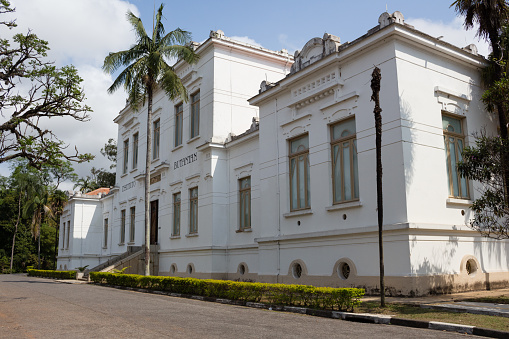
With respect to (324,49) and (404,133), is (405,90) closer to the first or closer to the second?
(404,133)

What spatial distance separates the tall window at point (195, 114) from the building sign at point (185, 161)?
1.19m

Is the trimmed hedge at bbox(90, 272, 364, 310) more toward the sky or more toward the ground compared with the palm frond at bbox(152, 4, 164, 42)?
more toward the ground

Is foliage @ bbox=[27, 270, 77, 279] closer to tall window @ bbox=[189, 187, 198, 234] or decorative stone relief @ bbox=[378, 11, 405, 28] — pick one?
tall window @ bbox=[189, 187, 198, 234]

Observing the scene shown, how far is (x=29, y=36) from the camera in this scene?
10.9m

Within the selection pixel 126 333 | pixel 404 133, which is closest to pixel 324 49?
pixel 404 133

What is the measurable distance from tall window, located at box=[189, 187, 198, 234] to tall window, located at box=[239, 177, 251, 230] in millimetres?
3160

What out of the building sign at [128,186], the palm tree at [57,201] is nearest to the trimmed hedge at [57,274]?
the building sign at [128,186]

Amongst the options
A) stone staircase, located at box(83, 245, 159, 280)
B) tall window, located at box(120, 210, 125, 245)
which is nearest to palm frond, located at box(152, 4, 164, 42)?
stone staircase, located at box(83, 245, 159, 280)

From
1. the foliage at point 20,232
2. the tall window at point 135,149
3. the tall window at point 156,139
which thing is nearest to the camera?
the tall window at point 156,139

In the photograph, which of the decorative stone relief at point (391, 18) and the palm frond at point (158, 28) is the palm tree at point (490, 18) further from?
the palm frond at point (158, 28)

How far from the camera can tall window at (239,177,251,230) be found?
21000mm

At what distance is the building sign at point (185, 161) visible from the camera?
24.0 metres

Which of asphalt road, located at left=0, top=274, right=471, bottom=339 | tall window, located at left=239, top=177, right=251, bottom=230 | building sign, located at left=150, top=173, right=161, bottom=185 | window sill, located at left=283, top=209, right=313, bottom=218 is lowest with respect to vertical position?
asphalt road, located at left=0, top=274, right=471, bottom=339

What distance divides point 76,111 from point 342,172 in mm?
8225
